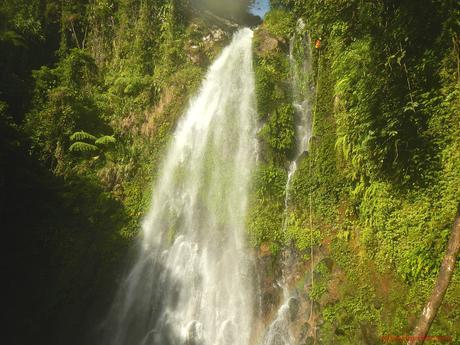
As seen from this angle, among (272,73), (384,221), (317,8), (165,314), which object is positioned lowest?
(165,314)

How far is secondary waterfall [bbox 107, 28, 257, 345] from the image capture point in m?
10.2

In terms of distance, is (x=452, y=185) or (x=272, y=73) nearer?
(x=452, y=185)

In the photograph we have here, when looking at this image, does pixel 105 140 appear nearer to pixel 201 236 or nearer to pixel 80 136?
pixel 80 136

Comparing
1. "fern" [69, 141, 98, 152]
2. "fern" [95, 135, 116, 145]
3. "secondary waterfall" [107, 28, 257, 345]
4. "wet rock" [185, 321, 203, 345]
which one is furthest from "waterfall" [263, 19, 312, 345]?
"fern" [69, 141, 98, 152]

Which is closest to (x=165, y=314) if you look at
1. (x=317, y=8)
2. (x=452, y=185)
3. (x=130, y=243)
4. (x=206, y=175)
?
(x=130, y=243)

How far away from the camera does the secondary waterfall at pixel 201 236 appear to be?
33.4 feet

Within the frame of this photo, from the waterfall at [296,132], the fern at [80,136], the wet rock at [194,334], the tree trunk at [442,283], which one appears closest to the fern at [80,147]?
the fern at [80,136]

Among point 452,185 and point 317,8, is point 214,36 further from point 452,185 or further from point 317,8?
point 452,185

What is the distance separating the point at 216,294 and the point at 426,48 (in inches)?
341

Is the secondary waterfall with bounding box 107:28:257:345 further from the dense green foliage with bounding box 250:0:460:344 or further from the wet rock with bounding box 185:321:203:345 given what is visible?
the dense green foliage with bounding box 250:0:460:344

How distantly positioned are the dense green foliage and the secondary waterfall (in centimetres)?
266

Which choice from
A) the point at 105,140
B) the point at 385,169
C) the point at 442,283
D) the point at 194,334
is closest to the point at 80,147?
the point at 105,140

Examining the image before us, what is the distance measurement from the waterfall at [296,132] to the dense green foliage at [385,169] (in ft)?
2.68

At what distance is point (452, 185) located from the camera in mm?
6039
